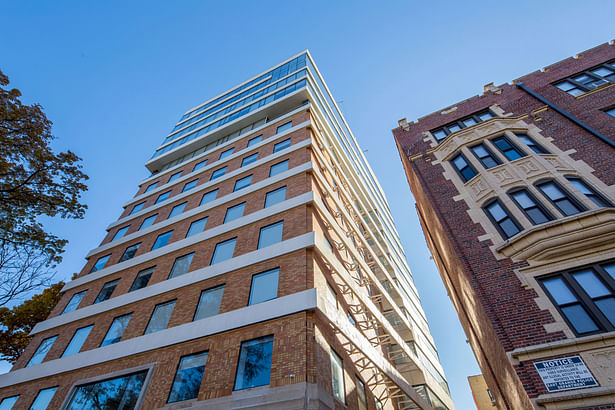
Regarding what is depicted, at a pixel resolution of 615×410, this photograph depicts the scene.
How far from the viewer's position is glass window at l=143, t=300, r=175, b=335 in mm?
13539

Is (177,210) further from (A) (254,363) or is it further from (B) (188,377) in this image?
(A) (254,363)

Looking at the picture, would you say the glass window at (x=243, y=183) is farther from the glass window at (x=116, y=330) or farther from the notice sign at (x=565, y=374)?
the notice sign at (x=565, y=374)

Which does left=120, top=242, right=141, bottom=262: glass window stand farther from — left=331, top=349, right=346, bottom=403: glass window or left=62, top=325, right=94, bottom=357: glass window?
left=331, top=349, right=346, bottom=403: glass window

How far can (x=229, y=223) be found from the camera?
1647cm

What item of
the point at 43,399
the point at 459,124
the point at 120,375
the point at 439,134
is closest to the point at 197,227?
the point at 120,375

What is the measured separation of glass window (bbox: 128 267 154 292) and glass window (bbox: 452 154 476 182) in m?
16.8

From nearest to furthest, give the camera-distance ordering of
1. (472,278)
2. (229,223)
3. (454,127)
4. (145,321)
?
(472,278), (145,321), (229,223), (454,127)

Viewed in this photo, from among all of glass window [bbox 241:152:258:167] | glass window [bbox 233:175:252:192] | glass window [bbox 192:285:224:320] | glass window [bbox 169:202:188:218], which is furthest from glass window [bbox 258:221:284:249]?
glass window [bbox 169:202:188:218]

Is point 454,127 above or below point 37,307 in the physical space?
above

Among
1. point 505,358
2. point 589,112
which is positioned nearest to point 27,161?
point 505,358

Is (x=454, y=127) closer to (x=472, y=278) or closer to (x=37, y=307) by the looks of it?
(x=472, y=278)

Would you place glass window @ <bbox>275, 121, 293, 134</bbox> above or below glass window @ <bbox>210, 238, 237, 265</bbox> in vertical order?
above

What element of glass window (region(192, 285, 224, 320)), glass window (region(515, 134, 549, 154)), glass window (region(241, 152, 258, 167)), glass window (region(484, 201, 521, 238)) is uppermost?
glass window (region(241, 152, 258, 167))

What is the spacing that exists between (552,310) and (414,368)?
12.3 metres
